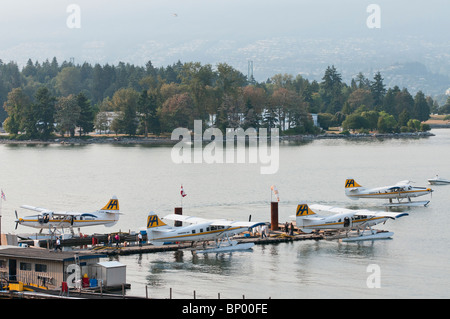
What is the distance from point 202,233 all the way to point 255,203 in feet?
64.9

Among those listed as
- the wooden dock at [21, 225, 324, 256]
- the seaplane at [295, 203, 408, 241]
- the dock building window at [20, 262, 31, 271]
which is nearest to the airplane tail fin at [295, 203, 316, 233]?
the seaplane at [295, 203, 408, 241]

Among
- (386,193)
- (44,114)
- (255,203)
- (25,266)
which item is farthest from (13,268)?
(44,114)

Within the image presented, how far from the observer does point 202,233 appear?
42125 millimetres

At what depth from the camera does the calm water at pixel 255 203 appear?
35719 millimetres

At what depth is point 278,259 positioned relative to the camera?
4053cm

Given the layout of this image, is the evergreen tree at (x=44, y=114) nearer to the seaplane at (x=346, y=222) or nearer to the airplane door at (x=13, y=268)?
the seaplane at (x=346, y=222)

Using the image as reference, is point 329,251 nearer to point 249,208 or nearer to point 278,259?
point 278,259

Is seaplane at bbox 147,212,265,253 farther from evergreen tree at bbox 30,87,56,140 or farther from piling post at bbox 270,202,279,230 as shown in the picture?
evergreen tree at bbox 30,87,56,140

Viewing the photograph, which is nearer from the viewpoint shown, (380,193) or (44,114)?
(380,193)

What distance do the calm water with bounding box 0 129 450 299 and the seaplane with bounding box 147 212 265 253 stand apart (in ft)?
1.88
